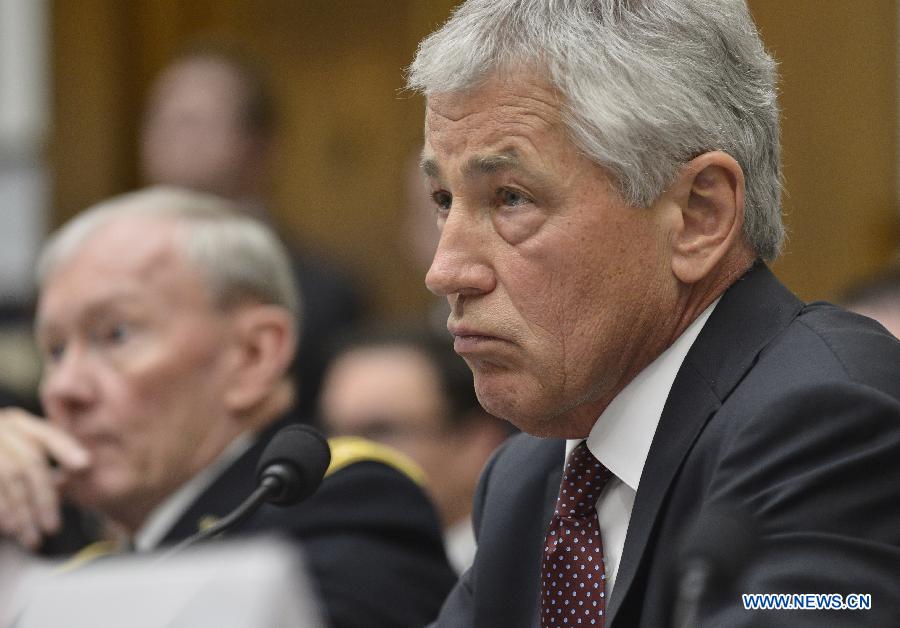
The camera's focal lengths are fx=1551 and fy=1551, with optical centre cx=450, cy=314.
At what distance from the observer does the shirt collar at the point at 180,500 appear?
10.7ft

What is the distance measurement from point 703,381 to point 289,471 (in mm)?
638

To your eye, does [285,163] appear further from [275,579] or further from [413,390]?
[275,579]

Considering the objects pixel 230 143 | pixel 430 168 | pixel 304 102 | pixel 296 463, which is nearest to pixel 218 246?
pixel 296 463

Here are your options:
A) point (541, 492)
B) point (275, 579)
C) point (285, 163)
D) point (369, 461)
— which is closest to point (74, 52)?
point (285, 163)

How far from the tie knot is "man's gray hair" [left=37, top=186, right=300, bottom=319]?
59.0 inches

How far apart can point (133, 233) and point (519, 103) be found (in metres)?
1.66

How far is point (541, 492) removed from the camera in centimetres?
222

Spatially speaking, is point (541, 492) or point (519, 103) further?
point (541, 492)

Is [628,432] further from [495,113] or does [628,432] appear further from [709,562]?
[709,562]

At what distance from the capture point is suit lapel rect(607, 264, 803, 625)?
6.21 ft

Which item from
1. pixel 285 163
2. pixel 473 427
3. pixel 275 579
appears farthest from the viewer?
pixel 285 163

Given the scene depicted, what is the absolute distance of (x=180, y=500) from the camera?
Answer: 330cm

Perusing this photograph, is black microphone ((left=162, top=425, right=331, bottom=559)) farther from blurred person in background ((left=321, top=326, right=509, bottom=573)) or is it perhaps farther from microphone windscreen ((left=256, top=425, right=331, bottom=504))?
blurred person in background ((left=321, top=326, right=509, bottom=573))

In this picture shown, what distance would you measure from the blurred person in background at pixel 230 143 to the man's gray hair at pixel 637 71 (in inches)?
120
